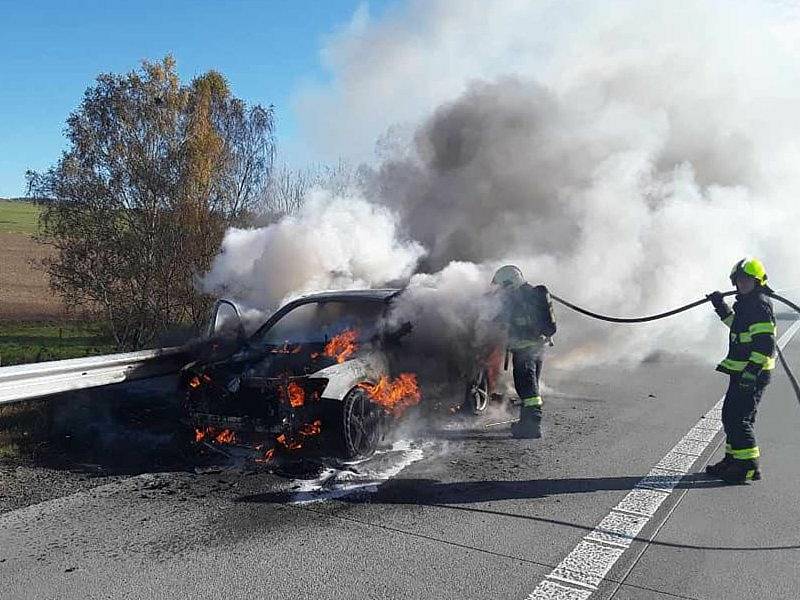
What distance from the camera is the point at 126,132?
12.7 metres

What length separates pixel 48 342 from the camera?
→ 16047 millimetres

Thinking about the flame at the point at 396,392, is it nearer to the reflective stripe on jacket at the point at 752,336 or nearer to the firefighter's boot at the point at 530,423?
the firefighter's boot at the point at 530,423

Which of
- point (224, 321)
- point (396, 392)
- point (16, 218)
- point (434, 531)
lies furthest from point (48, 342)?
point (16, 218)

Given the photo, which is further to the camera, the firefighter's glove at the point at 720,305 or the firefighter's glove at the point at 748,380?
the firefighter's glove at the point at 720,305

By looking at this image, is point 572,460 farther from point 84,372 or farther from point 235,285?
point 235,285

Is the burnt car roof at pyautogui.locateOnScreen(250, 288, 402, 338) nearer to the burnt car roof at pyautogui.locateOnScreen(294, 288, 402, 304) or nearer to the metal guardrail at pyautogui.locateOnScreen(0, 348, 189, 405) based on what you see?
the burnt car roof at pyautogui.locateOnScreen(294, 288, 402, 304)

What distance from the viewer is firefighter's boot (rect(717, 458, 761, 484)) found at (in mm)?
5574

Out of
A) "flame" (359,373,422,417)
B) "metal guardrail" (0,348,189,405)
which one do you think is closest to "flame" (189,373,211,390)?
"metal guardrail" (0,348,189,405)

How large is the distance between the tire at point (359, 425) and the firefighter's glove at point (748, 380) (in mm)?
3135

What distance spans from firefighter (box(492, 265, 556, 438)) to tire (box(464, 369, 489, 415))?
54 centimetres

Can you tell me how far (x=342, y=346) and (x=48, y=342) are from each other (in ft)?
40.4

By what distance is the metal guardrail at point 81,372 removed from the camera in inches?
214

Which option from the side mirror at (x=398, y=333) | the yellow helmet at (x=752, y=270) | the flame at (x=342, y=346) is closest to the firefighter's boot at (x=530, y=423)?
the side mirror at (x=398, y=333)

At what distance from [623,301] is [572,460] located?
6.67m
